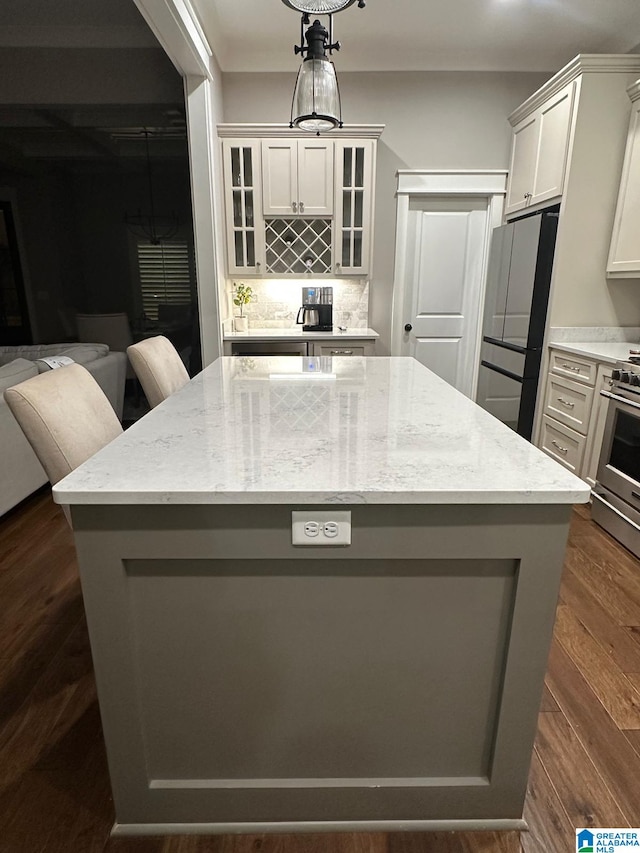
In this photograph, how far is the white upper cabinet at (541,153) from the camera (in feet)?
10.9

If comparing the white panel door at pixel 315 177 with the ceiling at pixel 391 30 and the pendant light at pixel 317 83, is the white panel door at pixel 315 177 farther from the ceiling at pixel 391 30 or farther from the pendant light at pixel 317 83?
the pendant light at pixel 317 83

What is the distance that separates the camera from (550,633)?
107cm

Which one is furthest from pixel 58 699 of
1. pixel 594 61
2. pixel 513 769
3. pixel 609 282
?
pixel 594 61

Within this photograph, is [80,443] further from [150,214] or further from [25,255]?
[25,255]

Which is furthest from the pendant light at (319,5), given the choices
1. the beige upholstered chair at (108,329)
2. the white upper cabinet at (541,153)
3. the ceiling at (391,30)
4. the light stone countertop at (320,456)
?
the beige upholstered chair at (108,329)

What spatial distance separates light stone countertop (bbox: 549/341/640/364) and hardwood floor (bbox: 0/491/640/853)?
1196 millimetres

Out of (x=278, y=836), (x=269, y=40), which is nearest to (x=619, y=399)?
(x=278, y=836)

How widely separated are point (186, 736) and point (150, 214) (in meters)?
4.38

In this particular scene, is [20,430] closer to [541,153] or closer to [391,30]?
[391,30]

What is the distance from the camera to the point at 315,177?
13.3ft

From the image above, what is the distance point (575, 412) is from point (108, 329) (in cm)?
404

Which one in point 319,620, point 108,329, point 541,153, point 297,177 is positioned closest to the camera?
point 319,620

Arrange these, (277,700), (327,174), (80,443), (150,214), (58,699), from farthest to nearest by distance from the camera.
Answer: (150,214), (327,174), (58,699), (80,443), (277,700)

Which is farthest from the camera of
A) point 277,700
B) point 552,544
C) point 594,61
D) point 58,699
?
point 594,61
